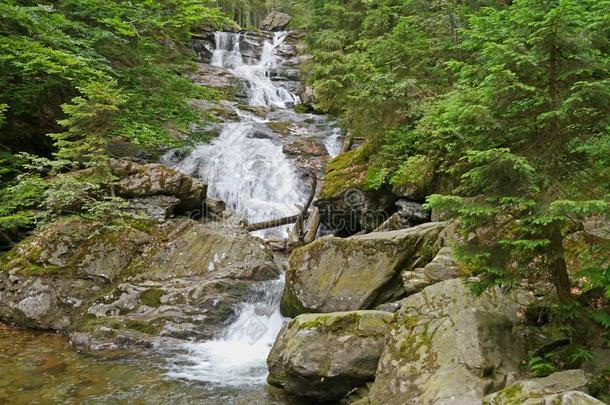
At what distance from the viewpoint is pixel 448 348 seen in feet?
16.7

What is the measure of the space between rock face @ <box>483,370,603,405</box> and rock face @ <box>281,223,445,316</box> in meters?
3.46

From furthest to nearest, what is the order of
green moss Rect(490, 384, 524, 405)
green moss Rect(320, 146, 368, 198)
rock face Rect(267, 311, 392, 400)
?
1. green moss Rect(320, 146, 368, 198)
2. rock face Rect(267, 311, 392, 400)
3. green moss Rect(490, 384, 524, 405)

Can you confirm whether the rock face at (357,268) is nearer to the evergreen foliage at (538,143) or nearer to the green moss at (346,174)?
the evergreen foliage at (538,143)

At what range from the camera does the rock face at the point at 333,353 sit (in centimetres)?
576

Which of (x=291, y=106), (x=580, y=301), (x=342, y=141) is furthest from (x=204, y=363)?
(x=291, y=106)

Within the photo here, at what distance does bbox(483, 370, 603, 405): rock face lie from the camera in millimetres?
3604

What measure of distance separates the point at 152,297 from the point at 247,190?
6.57m

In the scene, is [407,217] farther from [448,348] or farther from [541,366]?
[541,366]

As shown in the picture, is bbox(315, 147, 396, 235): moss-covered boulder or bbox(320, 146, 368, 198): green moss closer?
bbox(315, 147, 396, 235): moss-covered boulder

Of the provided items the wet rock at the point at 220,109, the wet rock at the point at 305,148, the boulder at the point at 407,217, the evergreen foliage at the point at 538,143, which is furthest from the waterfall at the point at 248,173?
the evergreen foliage at the point at 538,143

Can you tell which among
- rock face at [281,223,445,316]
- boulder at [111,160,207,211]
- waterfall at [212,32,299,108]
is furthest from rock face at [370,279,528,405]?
waterfall at [212,32,299,108]

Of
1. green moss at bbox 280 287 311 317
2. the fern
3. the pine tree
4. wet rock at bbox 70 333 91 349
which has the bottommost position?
wet rock at bbox 70 333 91 349

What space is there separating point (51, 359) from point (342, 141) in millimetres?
13494

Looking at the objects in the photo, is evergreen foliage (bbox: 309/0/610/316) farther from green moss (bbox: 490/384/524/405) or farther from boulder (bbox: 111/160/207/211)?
boulder (bbox: 111/160/207/211)
